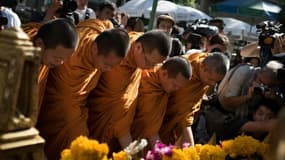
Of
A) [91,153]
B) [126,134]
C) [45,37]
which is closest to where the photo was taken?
[91,153]

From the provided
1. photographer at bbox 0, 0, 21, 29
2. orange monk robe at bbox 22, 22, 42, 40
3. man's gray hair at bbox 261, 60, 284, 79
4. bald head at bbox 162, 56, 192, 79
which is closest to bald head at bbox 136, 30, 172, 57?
bald head at bbox 162, 56, 192, 79

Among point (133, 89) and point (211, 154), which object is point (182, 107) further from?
point (211, 154)

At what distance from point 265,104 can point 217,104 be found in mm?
608

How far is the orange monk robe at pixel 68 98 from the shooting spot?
301 cm

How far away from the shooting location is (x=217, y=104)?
4.22 metres

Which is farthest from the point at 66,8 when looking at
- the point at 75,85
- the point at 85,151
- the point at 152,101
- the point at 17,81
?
the point at 17,81

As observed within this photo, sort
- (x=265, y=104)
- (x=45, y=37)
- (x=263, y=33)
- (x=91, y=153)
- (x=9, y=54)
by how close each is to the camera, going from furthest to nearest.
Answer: (x=263, y=33) < (x=265, y=104) < (x=45, y=37) < (x=91, y=153) < (x=9, y=54)

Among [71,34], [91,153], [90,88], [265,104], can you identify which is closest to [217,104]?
[265,104]

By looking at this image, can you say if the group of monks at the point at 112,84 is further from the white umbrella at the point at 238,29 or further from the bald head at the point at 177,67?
the white umbrella at the point at 238,29

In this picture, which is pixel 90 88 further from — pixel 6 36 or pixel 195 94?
pixel 6 36

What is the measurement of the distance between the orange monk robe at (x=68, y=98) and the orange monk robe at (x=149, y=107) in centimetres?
Answer: 54

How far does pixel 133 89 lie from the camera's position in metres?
3.45

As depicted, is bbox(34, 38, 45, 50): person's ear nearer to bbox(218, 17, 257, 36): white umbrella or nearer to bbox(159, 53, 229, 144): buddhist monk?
bbox(159, 53, 229, 144): buddhist monk

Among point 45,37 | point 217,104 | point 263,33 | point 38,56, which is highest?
point 38,56
